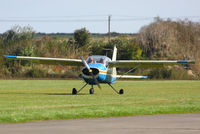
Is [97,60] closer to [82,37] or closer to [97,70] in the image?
[97,70]

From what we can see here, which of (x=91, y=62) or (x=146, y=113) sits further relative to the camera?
(x=91, y=62)

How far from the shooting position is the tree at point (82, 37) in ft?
250

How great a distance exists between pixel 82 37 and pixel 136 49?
13.9 metres

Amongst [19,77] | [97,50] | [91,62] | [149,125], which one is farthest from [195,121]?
[97,50]

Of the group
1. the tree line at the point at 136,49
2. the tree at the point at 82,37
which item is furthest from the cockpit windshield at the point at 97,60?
the tree at the point at 82,37

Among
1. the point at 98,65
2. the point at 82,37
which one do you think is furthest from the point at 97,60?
the point at 82,37

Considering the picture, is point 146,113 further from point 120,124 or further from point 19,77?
point 19,77

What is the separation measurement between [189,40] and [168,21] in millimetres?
4041

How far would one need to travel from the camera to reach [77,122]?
43.4 feet

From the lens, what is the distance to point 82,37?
76.6 m

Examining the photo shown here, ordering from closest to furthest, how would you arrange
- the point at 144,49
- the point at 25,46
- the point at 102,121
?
the point at 102,121, the point at 25,46, the point at 144,49

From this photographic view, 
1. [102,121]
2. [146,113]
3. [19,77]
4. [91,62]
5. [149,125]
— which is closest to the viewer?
[149,125]

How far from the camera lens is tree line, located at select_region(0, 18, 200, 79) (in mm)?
57781

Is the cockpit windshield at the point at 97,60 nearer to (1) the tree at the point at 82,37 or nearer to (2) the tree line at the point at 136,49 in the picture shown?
(2) the tree line at the point at 136,49
